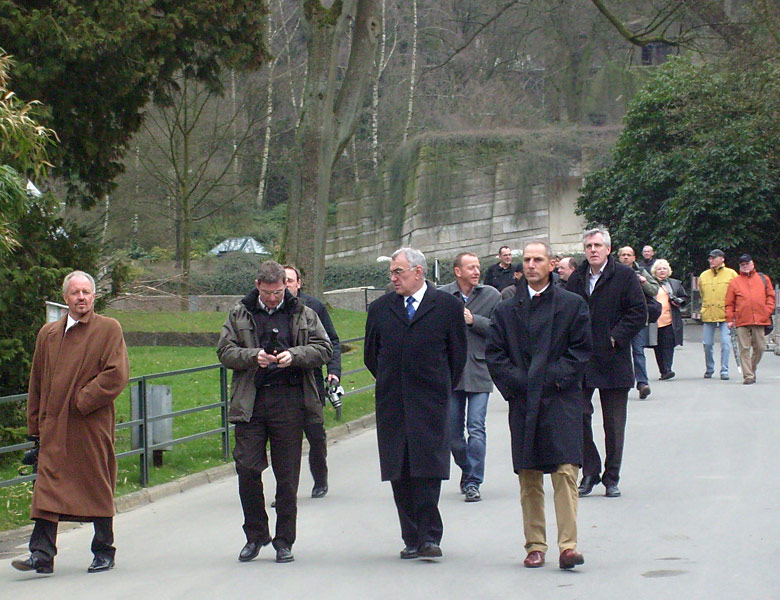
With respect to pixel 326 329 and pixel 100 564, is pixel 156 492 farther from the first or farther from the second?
pixel 100 564

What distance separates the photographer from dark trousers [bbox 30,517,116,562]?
753 centimetres

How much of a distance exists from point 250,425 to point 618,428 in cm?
337

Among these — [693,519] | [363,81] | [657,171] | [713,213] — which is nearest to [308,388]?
[693,519]

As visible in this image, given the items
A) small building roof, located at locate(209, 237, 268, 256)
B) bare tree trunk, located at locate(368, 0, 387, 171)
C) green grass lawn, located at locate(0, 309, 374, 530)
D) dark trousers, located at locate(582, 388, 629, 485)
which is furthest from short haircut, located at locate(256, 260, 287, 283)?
bare tree trunk, located at locate(368, 0, 387, 171)

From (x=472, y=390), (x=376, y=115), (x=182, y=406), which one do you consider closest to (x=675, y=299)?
(x=182, y=406)

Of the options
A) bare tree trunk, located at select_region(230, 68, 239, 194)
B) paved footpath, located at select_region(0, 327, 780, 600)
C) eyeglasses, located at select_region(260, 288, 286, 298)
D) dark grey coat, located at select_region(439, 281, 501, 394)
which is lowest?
paved footpath, located at select_region(0, 327, 780, 600)

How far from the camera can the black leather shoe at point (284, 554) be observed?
25.2 ft

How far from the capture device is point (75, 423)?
24.9 ft

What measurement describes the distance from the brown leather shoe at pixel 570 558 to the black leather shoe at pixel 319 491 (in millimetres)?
3721

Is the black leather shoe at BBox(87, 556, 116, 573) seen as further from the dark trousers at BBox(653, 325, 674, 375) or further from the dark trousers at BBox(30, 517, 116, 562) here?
the dark trousers at BBox(653, 325, 674, 375)

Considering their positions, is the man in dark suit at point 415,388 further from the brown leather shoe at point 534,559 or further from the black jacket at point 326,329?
the black jacket at point 326,329

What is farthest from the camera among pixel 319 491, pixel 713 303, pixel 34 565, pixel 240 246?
pixel 240 246

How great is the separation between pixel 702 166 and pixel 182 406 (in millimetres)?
22472

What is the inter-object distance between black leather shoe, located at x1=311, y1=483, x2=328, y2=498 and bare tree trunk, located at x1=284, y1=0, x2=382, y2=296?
1305 cm
